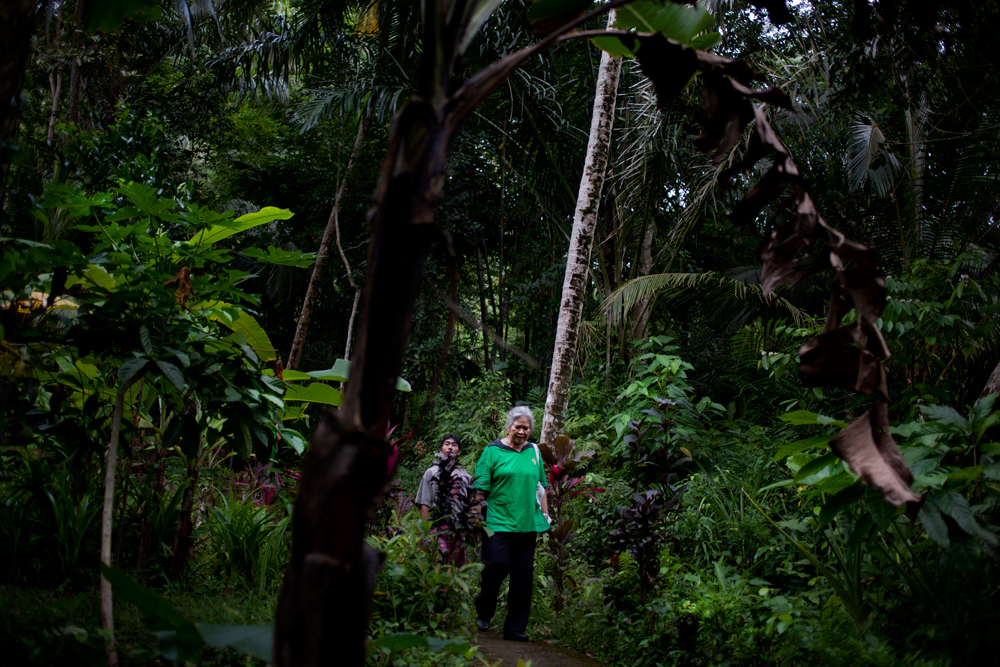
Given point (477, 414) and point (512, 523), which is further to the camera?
point (477, 414)

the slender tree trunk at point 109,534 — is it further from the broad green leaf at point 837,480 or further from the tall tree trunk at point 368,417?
the broad green leaf at point 837,480

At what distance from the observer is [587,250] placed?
609cm

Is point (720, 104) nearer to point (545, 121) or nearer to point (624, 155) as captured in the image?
point (624, 155)

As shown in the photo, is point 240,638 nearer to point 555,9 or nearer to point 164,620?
point 164,620

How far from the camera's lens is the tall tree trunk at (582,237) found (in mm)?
6043

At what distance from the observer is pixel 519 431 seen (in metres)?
4.80

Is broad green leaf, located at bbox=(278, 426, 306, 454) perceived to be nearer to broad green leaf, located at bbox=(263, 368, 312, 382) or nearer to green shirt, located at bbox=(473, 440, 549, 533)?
broad green leaf, located at bbox=(263, 368, 312, 382)

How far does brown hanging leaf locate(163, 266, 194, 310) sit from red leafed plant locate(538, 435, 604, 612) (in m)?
3.62

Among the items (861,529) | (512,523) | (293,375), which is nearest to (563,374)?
(512,523)

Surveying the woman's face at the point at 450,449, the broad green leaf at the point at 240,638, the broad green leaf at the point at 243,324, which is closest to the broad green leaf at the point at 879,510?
the broad green leaf at the point at 240,638

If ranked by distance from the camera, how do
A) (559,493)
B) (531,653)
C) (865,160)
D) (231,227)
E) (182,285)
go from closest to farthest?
(182,285) → (231,227) → (531,653) → (559,493) → (865,160)

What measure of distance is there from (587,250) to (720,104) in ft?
13.6

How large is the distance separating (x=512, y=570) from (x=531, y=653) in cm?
58

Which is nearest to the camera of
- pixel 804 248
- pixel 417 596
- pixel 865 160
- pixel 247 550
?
pixel 804 248
